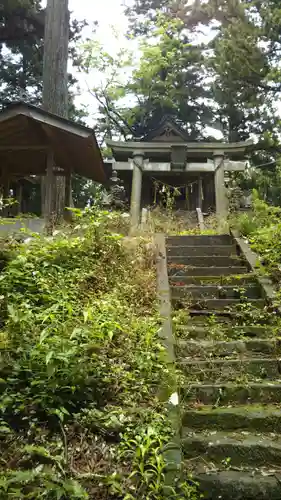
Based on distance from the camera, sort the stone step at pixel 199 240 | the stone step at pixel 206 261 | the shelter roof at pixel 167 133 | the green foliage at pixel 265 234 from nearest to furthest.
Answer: the green foliage at pixel 265 234 < the stone step at pixel 206 261 < the stone step at pixel 199 240 < the shelter roof at pixel 167 133

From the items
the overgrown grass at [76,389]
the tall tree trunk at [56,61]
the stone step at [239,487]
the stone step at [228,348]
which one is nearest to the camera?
the overgrown grass at [76,389]

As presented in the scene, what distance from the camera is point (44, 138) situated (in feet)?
34.3

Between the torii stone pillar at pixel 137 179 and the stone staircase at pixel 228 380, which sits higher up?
the torii stone pillar at pixel 137 179

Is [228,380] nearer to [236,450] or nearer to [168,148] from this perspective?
[236,450]

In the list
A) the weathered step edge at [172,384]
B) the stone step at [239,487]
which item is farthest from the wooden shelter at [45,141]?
the stone step at [239,487]

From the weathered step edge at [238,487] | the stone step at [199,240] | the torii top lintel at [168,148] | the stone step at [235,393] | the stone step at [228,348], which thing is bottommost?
the weathered step edge at [238,487]

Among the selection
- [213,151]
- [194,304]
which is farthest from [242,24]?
[194,304]

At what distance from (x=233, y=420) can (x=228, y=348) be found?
1.15 meters

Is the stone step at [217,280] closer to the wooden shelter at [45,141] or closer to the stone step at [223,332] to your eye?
the stone step at [223,332]

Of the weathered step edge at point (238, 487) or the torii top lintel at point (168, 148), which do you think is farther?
the torii top lintel at point (168, 148)

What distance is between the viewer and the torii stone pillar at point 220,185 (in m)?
14.6

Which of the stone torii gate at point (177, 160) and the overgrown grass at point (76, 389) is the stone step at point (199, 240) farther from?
the stone torii gate at point (177, 160)

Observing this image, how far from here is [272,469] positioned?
3.43 meters

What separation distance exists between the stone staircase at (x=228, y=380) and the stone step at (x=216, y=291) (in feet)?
0.05
